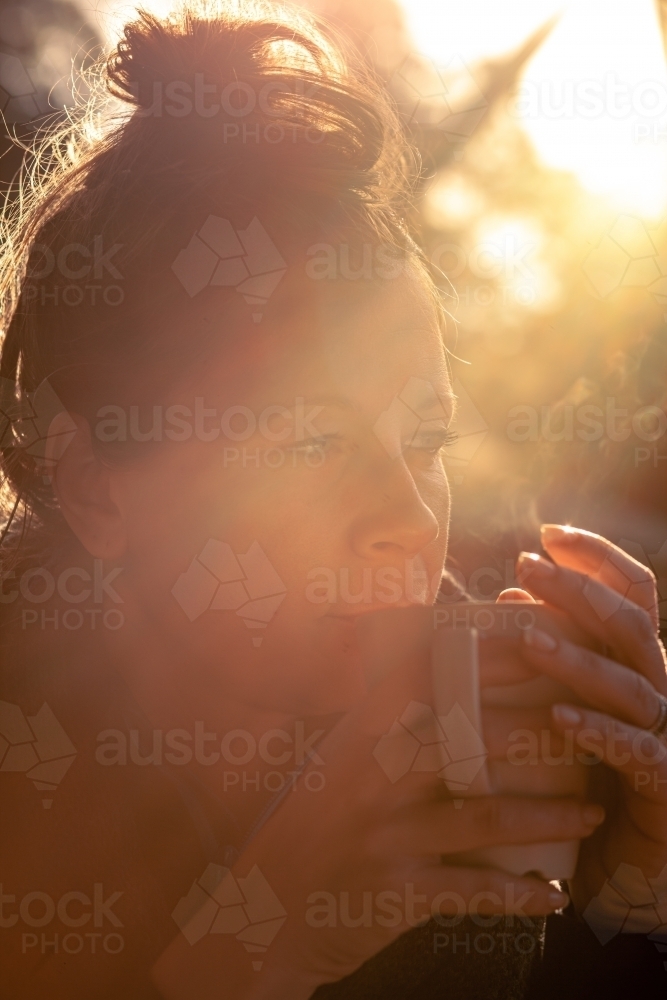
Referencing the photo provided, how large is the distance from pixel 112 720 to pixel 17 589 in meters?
0.23

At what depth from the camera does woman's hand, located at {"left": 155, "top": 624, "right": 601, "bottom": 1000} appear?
0.53m

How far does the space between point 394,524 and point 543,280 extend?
0.60 meters

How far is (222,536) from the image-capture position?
35.6 inches

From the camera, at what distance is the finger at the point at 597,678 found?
1.65 feet

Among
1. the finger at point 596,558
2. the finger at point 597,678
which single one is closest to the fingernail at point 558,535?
the finger at point 596,558

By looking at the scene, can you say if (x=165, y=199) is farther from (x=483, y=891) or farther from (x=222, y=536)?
(x=483, y=891)

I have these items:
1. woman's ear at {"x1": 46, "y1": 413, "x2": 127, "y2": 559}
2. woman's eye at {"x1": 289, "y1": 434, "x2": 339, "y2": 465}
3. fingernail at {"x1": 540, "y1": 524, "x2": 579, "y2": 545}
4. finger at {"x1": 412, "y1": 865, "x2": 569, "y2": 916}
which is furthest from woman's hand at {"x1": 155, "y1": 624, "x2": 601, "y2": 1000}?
woman's ear at {"x1": 46, "y1": 413, "x2": 127, "y2": 559}

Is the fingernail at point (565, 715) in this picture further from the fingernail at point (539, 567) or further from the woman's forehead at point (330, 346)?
the woman's forehead at point (330, 346)

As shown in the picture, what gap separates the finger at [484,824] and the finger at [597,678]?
66 mm

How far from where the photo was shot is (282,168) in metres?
0.99

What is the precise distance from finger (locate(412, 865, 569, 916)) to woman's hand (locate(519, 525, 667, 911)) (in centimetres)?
8

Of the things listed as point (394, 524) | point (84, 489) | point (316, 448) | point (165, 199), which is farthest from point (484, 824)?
point (165, 199)

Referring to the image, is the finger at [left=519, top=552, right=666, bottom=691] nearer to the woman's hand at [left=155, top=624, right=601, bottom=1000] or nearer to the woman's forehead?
the woman's hand at [left=155, top=624, right=601, bottom=1000]

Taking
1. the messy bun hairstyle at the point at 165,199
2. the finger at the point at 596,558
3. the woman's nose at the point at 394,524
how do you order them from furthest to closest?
the messy bun hairstyle at the point at 165,199 < the woman's nose at the point at 394,524 < the finger at the point at 596,558
